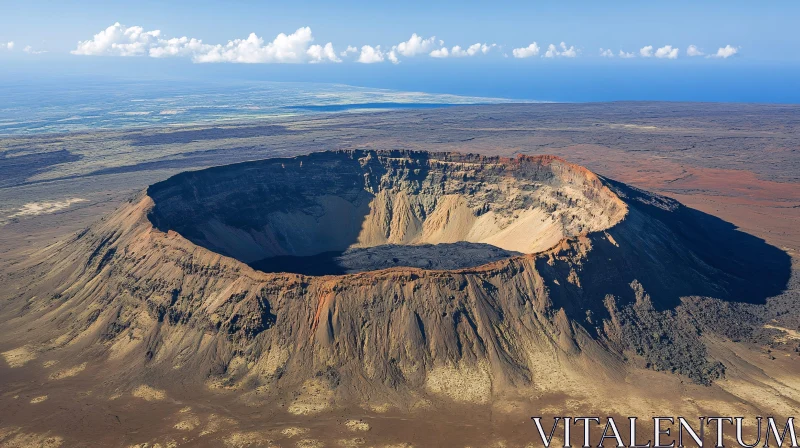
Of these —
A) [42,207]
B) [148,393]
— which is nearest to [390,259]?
[148,393]

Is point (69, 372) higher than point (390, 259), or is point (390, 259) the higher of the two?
point (390, 259)

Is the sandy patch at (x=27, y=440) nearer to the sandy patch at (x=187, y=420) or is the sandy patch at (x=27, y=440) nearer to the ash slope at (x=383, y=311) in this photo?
the ash slope at (x=383, y=311)

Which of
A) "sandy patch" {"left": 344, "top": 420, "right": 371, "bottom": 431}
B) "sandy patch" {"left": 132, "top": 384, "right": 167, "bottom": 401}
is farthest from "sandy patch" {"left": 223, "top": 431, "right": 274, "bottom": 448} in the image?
"sandy patch" {"left": 132, "top": 384, "right": 167, "bottom": 401}

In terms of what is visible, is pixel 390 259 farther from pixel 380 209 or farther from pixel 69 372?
pixel 69 372

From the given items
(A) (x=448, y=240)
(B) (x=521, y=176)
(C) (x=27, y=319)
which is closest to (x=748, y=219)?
(B) (x=521, y=176)

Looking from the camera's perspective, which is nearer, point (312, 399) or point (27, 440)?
point (27, 440)

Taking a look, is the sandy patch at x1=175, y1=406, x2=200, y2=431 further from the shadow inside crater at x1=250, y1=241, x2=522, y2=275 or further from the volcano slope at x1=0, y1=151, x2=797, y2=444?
the shadow inside crater at x1=250, y1=241, x2=522, y2=275

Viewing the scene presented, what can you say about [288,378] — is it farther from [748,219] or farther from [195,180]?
[748,219]
